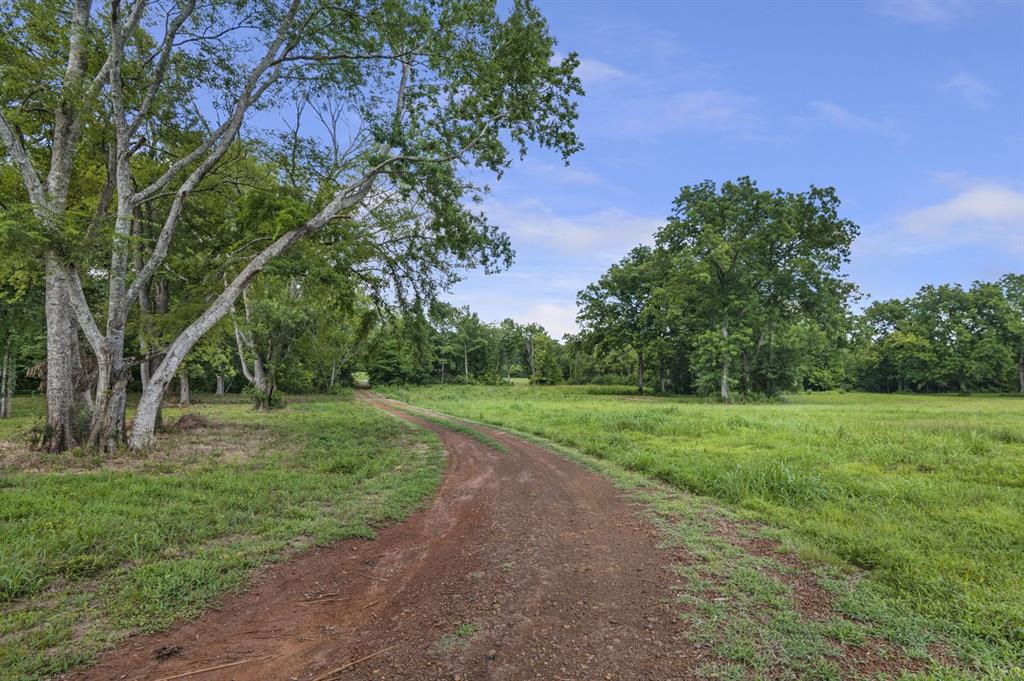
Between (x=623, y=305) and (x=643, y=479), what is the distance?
3978 centimetres

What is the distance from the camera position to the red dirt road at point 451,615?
3164 millimetres

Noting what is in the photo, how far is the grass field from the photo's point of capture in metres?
4.06

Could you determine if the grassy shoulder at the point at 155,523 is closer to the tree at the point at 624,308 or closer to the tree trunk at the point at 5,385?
the tree trunk at the point at 5,385

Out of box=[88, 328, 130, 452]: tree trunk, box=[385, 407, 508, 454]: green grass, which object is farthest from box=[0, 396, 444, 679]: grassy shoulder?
box=[385, 407, 508, 454]: green grass

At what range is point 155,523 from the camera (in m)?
5.71

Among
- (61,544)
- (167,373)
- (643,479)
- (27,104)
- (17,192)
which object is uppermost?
(27,104)

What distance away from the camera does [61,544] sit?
485 centimetres

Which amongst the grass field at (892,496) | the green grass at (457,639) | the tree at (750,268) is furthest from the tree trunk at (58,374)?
the tree at (750,268)

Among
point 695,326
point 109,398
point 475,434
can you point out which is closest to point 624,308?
point 695,326

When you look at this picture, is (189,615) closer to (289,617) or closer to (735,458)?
(289,617)

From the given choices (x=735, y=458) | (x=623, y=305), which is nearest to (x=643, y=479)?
(x=735, y=458)

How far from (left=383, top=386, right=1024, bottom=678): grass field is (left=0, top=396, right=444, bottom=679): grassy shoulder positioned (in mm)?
5646

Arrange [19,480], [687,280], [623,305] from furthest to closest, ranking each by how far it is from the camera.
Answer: [623,305], [687,280], [19,480]

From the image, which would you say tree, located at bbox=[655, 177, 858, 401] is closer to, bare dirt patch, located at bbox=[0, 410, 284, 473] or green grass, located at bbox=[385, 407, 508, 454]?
green grass, located at bbox=[385, 407, 508, 454]
